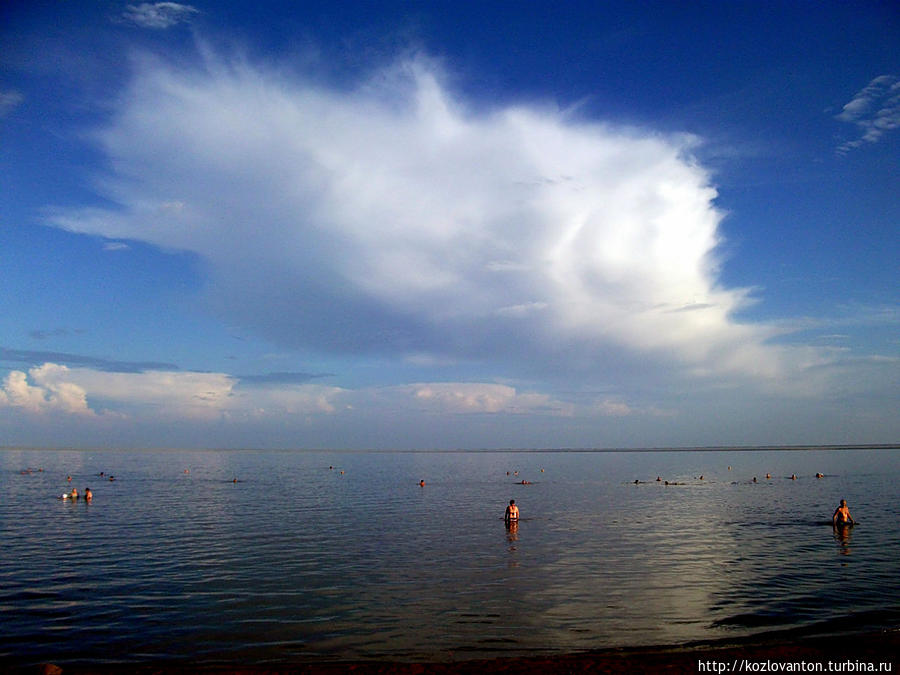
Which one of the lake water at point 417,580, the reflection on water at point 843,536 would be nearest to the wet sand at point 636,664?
the lake water at point 417,580

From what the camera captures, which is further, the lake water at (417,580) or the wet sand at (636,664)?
the lake water at (417,580)

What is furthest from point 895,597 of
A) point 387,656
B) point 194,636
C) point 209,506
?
point 209,506

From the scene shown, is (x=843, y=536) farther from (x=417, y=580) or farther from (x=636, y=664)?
(x=636, y=664)

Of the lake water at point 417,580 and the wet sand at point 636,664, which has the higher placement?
the wet sand at point 636,664

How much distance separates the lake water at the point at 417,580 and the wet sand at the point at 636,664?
7.14 ft

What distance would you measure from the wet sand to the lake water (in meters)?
2.17

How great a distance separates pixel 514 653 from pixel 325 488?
275ft

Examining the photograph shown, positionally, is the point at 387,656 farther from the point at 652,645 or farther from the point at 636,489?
the point at 636,489

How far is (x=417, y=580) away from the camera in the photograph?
3259 centimetres

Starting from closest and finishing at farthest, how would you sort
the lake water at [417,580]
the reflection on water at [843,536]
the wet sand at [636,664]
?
1. the wet sand at [636,664]
2. the lake water at [417,580]
3. the reflection on water at [843,536]

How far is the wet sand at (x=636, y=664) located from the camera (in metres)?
18.1

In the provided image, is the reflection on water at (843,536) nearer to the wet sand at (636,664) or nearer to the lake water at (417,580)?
the lake water at (417,580)

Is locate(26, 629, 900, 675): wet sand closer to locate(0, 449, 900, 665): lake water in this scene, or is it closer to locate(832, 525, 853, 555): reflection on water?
locate(0, 449, 900, 665): lake water

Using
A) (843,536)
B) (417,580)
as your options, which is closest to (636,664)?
(417,580)
